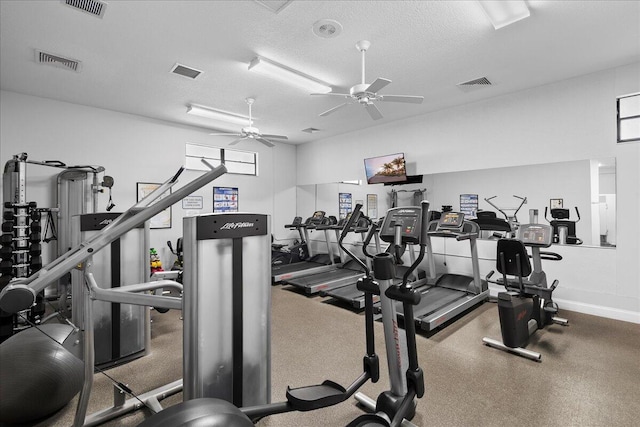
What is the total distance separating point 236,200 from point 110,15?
4.82 meters

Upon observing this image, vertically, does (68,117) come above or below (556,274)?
above

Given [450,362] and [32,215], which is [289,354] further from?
[32,215]

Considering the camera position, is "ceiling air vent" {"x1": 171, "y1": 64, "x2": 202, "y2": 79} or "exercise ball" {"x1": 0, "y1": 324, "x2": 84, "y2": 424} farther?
"ceiling air vent" {"x1": 171, "y1": 64, "x2": 202, "y2": 79}

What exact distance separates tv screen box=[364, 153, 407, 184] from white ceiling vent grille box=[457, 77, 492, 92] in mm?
1812

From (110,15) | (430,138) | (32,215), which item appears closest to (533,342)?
(430,138)

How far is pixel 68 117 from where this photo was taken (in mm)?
5258

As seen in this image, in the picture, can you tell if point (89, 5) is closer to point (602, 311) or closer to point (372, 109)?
point (372, 109)

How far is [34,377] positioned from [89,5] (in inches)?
119

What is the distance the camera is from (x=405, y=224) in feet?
6.72

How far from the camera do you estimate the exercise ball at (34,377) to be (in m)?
1.89

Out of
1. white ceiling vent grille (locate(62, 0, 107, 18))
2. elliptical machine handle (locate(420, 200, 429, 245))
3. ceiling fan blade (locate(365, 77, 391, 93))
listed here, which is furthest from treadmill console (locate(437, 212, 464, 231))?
white ceiling vent grille (locate(62, 0, 107, 18))

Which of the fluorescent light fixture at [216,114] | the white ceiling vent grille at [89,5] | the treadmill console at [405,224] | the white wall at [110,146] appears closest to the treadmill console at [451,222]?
the treadmill console at [405,224]

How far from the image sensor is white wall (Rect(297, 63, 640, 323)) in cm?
399

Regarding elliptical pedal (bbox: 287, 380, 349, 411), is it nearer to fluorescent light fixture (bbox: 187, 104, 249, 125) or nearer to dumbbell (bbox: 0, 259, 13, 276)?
dumbbell (bbox: 0, 259, 13, 276)
